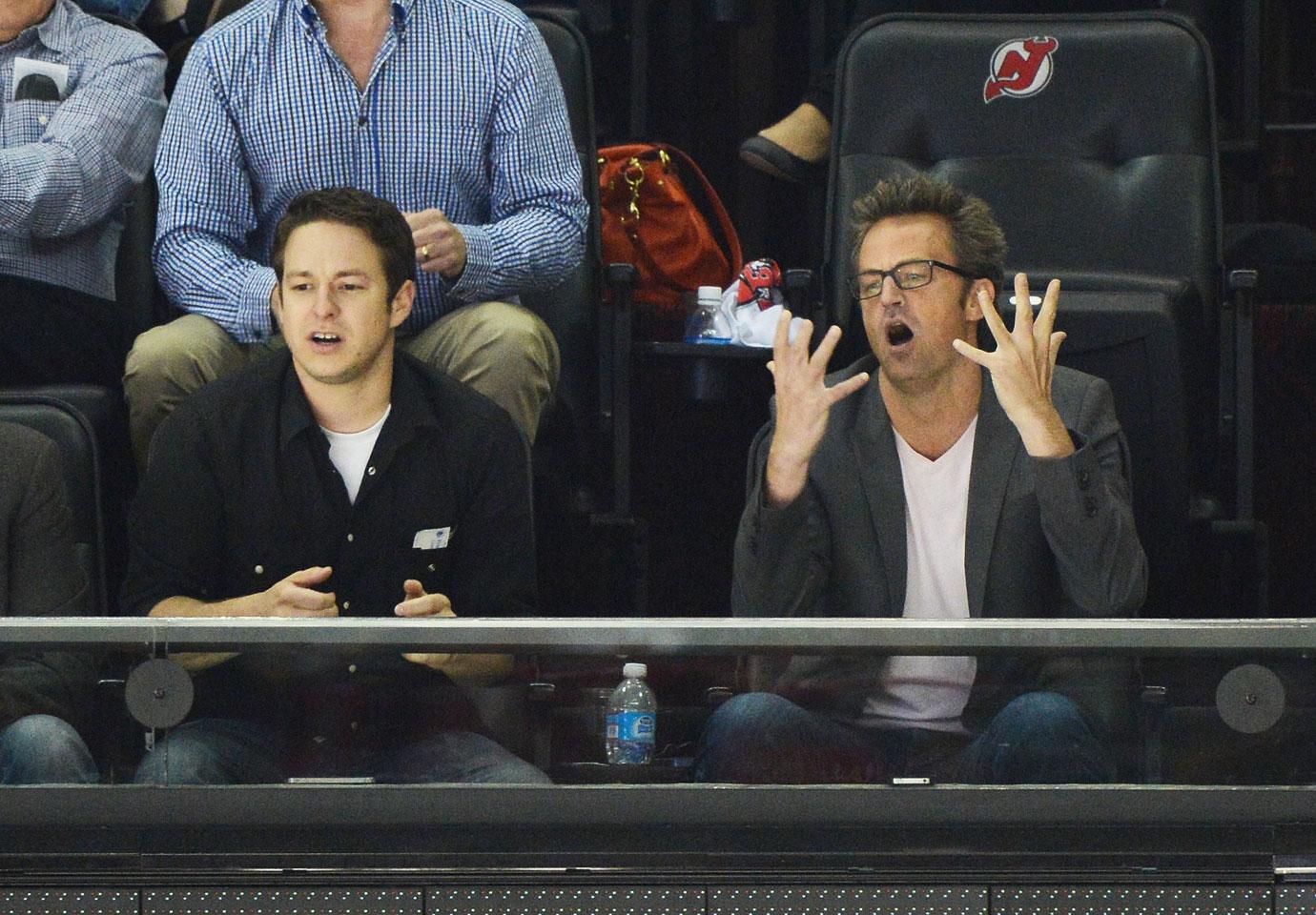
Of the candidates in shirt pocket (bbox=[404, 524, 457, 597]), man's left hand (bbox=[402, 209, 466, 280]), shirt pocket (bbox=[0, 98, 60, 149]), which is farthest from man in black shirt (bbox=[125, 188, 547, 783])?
shirt pocket (bbox=[0, 98, 60, 149])

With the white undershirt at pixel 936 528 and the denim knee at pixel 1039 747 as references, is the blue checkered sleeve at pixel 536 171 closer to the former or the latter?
the white undershirt at pixel 936 528

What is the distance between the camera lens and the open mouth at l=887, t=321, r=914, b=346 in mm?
2422

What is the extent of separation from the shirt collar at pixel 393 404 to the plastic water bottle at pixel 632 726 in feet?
2.48

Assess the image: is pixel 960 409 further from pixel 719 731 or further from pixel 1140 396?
pixel 719 731

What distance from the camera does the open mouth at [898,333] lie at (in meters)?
2.42

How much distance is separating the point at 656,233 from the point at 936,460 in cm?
108

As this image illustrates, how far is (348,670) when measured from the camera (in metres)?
1.69

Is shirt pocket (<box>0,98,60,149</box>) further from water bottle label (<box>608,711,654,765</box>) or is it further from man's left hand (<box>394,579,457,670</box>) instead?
water bottle label (<box>608,711,654,765</box>)

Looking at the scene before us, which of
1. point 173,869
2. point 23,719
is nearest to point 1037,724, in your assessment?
point 173,869

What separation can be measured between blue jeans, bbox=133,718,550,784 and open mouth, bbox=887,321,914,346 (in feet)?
2.96

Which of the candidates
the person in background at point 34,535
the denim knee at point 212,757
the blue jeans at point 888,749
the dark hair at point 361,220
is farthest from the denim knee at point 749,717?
the dark hair at point 361,220

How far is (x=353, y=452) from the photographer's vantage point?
2414 mm

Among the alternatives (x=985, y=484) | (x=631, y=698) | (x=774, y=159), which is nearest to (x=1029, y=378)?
(x=985, y=484)

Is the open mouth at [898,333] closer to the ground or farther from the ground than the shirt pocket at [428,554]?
farther from the ground
